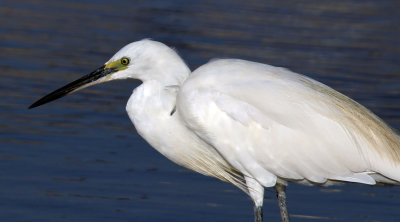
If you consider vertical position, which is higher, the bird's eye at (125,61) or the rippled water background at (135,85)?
the bird's eye at (125,61)

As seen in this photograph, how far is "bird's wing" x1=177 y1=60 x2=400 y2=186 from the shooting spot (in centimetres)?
600

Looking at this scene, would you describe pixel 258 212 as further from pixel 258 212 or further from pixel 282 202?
pixel 282 202

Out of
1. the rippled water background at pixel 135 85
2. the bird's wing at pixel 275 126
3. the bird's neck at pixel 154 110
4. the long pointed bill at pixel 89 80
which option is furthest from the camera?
the rippled water background at pixel 135 85

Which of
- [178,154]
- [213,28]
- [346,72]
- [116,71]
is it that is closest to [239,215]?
[178,154]

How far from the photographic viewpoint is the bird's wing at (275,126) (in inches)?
236

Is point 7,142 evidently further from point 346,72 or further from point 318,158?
point 346,72

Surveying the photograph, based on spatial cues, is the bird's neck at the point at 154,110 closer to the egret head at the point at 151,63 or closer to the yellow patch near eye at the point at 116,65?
the egret head at the point at 151,63

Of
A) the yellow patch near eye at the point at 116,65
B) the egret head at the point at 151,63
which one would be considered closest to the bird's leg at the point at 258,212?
the egret head at the point at 151,63

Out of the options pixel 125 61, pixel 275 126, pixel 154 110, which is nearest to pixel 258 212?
pixel 275 126

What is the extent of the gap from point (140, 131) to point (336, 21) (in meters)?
8.66

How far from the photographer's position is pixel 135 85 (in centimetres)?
1048

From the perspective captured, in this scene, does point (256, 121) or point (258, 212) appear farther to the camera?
point (258, 212)

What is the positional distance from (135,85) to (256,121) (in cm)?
456

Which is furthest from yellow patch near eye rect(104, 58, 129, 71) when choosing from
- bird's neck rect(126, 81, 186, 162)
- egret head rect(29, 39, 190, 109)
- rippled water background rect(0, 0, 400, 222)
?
rippled water background rect(0, 0, 400, 222)
